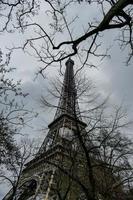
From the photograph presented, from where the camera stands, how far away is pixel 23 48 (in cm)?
856

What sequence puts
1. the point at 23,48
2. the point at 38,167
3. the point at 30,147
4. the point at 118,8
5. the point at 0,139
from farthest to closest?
the point at 38,167, the point at 30,147, the point at 0,139, the point at 23,48, the point at 118,8

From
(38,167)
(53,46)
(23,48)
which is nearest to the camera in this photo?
Answer: (53,46)

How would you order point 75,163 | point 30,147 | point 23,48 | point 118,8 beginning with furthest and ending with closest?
point 30,147 → point 75,163 → point 23,48 → point 118,8

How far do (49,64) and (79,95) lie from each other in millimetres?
4575

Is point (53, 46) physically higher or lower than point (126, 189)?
higher

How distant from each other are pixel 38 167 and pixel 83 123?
26.5 meters

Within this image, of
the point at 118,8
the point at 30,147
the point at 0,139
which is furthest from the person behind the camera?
the point at 30,147

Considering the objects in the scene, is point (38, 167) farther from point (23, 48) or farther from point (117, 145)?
point (23, 48)

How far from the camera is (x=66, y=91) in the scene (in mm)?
12914

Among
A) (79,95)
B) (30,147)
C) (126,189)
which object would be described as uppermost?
(30,147)

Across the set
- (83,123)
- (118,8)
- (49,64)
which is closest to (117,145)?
(83,123)

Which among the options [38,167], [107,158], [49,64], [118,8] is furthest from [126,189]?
[38,167]

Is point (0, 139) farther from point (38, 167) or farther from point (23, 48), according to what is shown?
point (38, 167)

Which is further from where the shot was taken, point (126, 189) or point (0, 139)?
point (126, 189)
